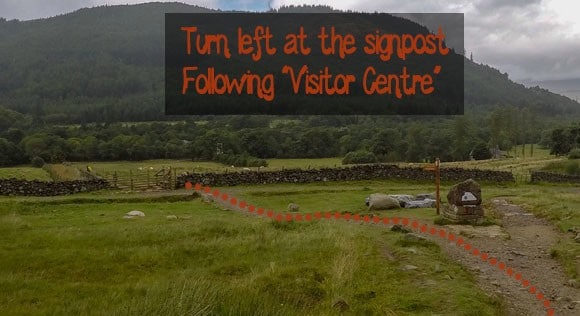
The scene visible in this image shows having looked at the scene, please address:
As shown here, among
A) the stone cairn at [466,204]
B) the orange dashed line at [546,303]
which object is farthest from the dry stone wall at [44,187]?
the orange dashed line at [546,303]

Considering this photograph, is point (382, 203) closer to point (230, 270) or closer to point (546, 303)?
point (230, 270)

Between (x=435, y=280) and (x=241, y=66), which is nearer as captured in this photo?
(x=435, y=280)

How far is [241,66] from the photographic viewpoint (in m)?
110

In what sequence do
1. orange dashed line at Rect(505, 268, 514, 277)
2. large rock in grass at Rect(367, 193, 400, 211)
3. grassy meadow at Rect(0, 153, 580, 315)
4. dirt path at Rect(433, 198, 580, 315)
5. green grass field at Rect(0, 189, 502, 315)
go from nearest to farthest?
green grass field at Rect(0, 189, 502, 315)
grassy meadow at Rect(0, 153, 580, 315)
dirt path at Rect(433, 198, 580, 315)
orange dashed line at Rect(505, 268, 514, 277)
large rock in grass at Rect(367, 193, 400, 211)

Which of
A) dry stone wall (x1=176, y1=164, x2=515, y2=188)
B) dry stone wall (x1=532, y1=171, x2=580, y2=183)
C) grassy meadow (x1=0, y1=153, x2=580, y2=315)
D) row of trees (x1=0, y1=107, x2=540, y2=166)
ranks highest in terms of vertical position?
row of trees (x1=0, y1=107, x2=540, y2=166)

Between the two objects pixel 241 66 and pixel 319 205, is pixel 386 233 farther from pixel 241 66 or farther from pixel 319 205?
pixel 241 66

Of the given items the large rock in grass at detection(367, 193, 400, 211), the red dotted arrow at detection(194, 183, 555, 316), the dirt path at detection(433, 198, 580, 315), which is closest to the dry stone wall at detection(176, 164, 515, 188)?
the red dotted arrow at detection(194, 183, 555, 316)

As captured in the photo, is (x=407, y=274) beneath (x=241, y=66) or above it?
beneath

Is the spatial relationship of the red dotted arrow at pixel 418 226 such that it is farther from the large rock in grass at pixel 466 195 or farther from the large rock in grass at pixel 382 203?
the large rock in grass at pixel 466 195

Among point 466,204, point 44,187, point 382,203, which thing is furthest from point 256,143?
point 466,204

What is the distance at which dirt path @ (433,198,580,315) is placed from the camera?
12.1m

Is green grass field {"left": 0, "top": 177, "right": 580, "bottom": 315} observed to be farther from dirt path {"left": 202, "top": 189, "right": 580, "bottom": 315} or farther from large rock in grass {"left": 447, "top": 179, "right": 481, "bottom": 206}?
large rock in grass {"left": 447, "top": 179, "right": 481, "bottom": 206}

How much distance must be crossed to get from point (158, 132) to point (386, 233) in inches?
4603

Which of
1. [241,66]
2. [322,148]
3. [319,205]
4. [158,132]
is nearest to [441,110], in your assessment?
[322,148]
